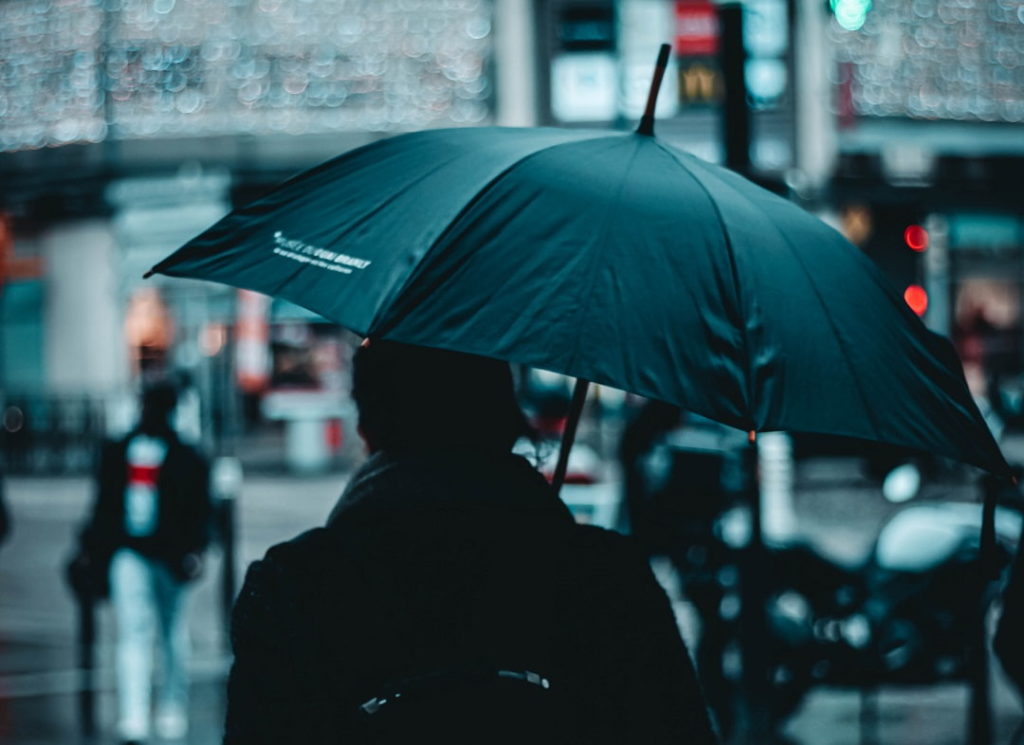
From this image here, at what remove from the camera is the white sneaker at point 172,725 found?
6.63 metres

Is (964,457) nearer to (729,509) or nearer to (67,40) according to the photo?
(729,509)

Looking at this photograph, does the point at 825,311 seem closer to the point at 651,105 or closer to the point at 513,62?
the point at 651,105

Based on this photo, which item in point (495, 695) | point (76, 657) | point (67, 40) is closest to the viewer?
point (495, 695)

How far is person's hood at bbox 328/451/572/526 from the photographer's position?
1.99m

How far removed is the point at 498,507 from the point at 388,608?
0.72ft

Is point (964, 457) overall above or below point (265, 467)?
above

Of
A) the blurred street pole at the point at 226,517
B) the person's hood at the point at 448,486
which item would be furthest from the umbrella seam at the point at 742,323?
the blurred street pole at the point at 226,517

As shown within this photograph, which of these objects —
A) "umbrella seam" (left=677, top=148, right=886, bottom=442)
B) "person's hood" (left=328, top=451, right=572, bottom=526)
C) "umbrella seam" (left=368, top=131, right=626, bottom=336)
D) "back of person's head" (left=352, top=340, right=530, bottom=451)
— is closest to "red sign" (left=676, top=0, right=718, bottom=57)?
"umbrella seam" (left=677, top=148, right=886, bottom=442)

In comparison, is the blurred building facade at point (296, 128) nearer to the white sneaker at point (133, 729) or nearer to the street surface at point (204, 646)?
the street surface at point (204, 646)

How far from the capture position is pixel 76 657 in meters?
8.57

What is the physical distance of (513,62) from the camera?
24.1 meters

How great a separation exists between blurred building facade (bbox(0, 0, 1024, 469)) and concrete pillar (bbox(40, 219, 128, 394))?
0.13ft

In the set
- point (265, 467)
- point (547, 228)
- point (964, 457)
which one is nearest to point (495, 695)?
point (547, 228)

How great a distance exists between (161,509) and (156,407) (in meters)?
0.47
